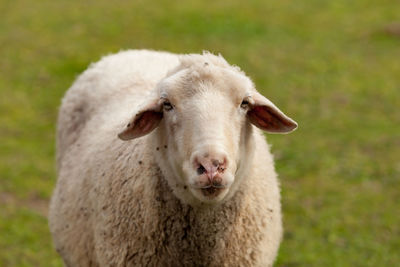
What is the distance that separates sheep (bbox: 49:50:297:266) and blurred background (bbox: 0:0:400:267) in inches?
87.6

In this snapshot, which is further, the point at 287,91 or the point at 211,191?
the point at 287,91

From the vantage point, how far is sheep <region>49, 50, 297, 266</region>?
3.43 metres

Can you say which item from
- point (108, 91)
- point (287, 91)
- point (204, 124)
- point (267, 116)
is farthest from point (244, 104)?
point (287, 91)

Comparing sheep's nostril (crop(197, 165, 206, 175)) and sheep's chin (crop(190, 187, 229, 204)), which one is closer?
sheep's nostril (crop(197, 165, 206, 175))

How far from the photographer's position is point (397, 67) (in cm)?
1238

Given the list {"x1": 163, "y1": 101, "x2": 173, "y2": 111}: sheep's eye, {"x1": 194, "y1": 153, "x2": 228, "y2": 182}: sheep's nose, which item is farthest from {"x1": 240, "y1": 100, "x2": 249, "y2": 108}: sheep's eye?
{"x1": 194, "y1": 153, "x2": 228, "y2": 182}: sheep's nose

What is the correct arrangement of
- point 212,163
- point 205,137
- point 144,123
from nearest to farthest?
1. point 212,163
2. point 205,137
3. point 144,123

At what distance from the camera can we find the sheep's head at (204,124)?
3270 mm

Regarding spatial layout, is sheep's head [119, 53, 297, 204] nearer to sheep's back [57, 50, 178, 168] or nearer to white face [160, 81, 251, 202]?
white face [160, 81, 251, 202]

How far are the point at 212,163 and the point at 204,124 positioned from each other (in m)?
0.26

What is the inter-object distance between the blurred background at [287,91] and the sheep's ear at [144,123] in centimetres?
316

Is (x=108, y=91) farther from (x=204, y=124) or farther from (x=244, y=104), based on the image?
(x=204, y=124)

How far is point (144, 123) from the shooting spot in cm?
374

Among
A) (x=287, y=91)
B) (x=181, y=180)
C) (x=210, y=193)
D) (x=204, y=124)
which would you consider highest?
(x=287, y=91)
